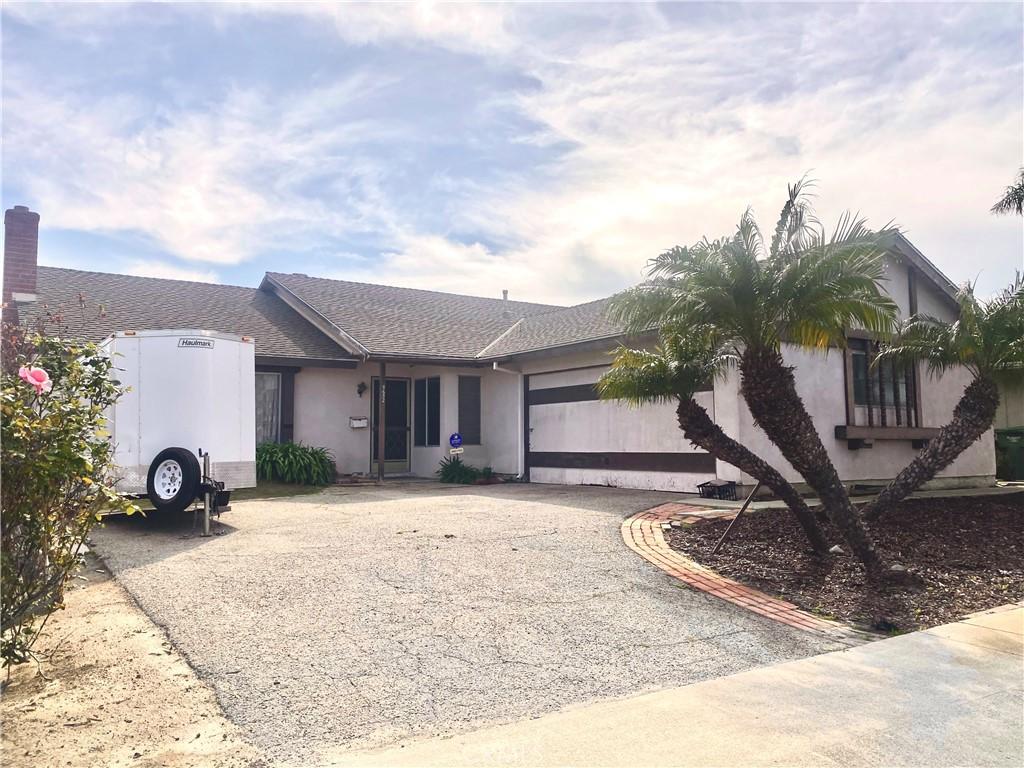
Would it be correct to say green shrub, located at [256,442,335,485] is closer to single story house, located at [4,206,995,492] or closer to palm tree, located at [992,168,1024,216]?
single story house, located at [4,206,995,492]

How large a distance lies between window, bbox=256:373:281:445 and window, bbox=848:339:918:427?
11744 millimetres

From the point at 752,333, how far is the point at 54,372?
6133mm

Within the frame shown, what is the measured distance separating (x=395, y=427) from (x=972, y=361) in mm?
12133

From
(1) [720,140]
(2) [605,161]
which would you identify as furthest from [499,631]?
(2) [605,161]

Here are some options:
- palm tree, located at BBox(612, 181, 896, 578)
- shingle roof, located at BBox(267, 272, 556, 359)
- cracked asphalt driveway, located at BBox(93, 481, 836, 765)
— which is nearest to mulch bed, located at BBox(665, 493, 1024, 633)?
palm tree, located at BBox(612, 181, 896, 578)

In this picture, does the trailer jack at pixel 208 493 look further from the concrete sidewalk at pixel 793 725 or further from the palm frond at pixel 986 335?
the palm frond at pixel 986 335

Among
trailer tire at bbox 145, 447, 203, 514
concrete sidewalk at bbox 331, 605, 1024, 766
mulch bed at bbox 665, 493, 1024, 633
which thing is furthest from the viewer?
trailer tire at bbox 145, 447, 203, 514

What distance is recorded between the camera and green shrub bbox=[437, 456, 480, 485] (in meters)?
15.8

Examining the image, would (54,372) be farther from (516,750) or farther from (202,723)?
(516,750)

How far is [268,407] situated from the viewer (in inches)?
606

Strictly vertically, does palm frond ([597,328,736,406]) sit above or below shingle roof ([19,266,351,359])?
below

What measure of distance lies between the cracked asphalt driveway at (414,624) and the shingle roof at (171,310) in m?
6.67

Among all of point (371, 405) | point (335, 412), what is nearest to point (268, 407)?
point (335, 412)

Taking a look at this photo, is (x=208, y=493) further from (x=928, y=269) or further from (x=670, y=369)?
(x=928, y=269)
